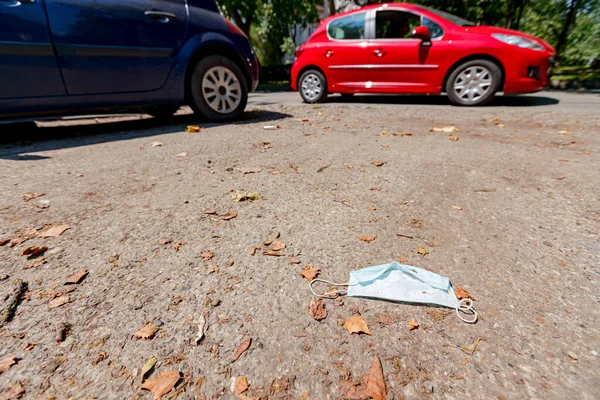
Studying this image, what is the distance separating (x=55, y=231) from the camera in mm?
1856

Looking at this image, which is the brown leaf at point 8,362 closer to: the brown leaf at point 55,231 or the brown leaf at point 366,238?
the brown leaf at point 55,231

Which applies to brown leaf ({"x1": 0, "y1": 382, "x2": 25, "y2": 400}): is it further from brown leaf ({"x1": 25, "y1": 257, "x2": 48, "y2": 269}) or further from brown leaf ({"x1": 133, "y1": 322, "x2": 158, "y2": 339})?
brown leaf ({"x1": 25, "y1": 257, "x2": 48, "y2": 269})

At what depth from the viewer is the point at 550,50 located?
5.59 m

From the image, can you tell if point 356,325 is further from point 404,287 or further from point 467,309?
point 467,309

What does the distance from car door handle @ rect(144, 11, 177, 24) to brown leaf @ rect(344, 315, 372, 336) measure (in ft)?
13.9

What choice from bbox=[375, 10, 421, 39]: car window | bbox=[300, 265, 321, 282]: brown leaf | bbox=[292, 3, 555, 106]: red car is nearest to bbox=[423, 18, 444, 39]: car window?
bbox=[292, 3, 555, 106]: red car

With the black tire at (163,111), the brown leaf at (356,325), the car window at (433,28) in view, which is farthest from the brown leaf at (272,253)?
the car window at (433,28)

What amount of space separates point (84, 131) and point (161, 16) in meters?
1.83

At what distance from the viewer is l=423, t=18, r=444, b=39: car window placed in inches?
233

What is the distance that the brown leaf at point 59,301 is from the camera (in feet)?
4.39

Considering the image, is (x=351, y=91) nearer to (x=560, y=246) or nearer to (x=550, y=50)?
(x=550, y=50)

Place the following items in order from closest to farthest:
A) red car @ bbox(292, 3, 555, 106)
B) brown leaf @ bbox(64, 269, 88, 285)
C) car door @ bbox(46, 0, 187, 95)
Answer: brown leaf @ bbox(64, 269, 88, 285), car door @ bbox(46, 0, 187, 95), red car @ bbox(292, 3, 555, 106)

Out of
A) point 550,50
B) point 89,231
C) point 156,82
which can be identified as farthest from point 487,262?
point 550,50

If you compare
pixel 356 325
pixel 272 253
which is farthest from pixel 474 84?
pixel 356 325
